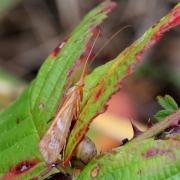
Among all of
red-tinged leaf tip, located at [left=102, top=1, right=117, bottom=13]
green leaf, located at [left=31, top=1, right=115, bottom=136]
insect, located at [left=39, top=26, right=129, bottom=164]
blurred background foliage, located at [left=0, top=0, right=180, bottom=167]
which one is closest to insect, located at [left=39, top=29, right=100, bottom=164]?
insect, located at [left=39, top=26, right=129, bottom=164]

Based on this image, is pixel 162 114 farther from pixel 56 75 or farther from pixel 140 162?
pixel 56 75

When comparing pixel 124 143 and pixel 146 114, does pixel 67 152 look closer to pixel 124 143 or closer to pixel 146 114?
pixel 124 143

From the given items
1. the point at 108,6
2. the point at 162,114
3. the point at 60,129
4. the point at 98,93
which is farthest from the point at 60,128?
the point at 108,6

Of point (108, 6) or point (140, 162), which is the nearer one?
point (140, 162)

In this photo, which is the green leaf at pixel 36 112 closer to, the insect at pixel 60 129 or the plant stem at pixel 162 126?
the insect at pixel 60 129

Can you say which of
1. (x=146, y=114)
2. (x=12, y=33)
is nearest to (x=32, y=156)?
(x=146, y=114)

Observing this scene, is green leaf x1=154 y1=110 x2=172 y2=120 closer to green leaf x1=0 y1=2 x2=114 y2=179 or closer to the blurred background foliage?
green leaf x1=0 y1=2 x2=114 y2=179
